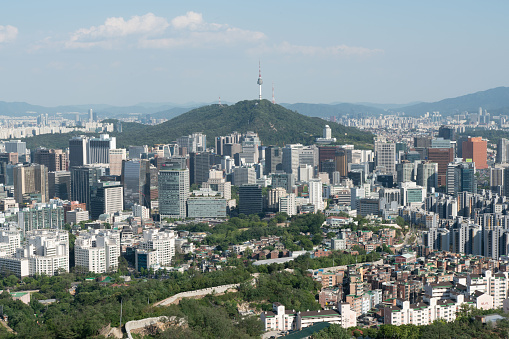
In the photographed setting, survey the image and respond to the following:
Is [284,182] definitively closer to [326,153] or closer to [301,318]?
[326,153]

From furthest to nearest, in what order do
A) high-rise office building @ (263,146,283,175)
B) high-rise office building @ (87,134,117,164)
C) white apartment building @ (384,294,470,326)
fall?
high-rise office building @ (87,134,117,164) < high-rise office building @ (263,146,283,175) < white apartment building @ (384,294,470,326)

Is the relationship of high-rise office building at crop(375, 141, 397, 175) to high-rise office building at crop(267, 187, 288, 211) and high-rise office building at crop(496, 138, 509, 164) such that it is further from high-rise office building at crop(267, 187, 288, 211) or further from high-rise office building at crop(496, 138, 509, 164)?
high-rise office building at crop(267, 187, 288, 211)

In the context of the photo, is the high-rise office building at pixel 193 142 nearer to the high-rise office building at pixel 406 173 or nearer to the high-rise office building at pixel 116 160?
the high-rise office building at pixel 116 160

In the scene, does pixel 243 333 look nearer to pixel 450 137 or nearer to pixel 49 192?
pixel 49 192

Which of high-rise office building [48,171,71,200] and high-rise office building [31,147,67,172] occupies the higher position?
high-rise office building [31,147,67,172]

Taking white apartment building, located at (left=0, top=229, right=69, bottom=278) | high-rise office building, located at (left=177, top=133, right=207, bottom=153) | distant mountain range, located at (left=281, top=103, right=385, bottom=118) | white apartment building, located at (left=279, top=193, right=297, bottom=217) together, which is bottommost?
white apartment building, located at (left=0, top=229, right=69, bottom=278)

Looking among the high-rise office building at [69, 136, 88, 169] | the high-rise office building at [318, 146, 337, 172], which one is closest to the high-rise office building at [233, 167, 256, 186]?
the high-rise office building at [318, 146, 337, 172]

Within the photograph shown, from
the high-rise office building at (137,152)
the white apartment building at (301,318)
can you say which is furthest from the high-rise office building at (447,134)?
the white apartment building at (301,318)
